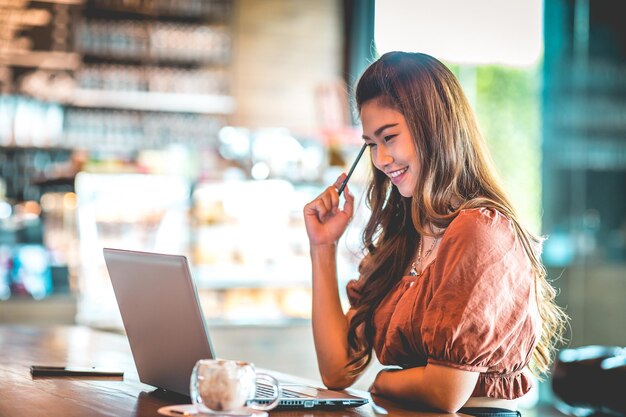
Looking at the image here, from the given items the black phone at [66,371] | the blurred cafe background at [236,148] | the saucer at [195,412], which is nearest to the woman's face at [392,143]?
the saucer at [195,412]

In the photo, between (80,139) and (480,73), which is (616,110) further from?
(80,139)

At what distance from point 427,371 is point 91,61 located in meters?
5.76

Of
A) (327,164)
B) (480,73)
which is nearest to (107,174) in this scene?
(327,164)

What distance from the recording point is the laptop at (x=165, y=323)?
1.58 meters

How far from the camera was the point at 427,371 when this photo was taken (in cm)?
169

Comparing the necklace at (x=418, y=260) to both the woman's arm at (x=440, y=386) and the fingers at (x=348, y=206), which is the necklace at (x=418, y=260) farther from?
the woman's arm at (x=440, y=386)

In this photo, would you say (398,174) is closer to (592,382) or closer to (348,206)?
(348,206)

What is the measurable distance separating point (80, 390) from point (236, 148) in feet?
14.0

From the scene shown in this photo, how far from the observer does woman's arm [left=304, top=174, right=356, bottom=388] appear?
7.12 ft

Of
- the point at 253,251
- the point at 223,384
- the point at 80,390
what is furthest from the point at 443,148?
the point at 253,251

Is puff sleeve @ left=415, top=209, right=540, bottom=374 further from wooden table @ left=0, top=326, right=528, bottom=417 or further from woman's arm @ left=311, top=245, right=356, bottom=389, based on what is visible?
woman's arm @ left=311, top=245, right=356, bottom=389

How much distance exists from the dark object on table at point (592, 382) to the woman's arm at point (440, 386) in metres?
0.93

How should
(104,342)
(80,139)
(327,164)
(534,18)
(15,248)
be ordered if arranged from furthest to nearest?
1. (80,139)
2. (327,164)
3. (15,248)
4. (534,18)
5. (104,342)

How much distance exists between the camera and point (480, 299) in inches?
66.3
